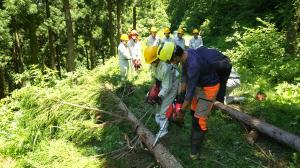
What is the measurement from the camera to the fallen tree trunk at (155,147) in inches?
236

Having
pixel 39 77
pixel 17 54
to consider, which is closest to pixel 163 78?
pixel 39 77

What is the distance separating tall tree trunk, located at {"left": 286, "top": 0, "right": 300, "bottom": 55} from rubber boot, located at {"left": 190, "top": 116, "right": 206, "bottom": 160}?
7.54 metres

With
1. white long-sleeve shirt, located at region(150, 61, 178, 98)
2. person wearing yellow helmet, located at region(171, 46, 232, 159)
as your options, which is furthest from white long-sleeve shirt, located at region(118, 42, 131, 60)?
person wearing yellow helmet, located at region(171, 46, 232, 159)

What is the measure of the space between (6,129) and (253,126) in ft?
19.3

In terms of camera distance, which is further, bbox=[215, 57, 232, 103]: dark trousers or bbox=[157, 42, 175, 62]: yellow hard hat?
bbox=[215, 57, 232, 103]: dark trousers

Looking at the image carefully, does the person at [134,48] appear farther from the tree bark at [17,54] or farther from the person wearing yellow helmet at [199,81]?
the tree bark at [17,54]

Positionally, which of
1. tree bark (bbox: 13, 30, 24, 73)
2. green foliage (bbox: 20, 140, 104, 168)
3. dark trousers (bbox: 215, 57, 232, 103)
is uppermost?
dark trousers (bbox: 215, 57, 232, 103)

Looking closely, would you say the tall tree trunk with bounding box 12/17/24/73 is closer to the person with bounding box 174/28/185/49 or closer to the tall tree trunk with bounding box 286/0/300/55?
the person with bounding box 174/28/185/49

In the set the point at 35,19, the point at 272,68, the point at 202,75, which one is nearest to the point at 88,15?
the point at 35,19

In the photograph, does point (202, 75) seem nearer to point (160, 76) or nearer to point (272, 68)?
point (160, 76)

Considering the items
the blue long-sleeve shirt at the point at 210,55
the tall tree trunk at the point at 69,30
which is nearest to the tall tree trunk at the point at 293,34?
the blue long-sleeve shirt at the point at 210,55

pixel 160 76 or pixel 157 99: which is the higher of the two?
pixel 160 76

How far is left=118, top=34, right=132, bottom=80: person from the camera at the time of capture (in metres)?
11.7

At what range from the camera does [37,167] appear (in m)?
6.57
